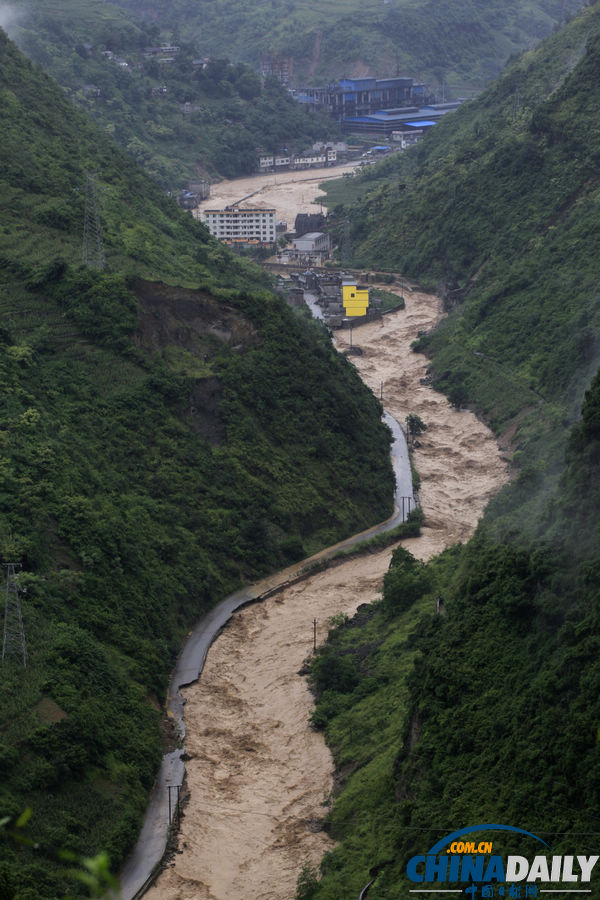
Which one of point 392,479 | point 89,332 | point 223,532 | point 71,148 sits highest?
point 71,148

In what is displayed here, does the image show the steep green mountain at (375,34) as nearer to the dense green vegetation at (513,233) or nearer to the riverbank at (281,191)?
the riverbank at (281,191)

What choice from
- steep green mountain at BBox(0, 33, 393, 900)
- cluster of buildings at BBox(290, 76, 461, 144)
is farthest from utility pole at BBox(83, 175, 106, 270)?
cluster of buildings at BBox(290, 76, 461, 144)

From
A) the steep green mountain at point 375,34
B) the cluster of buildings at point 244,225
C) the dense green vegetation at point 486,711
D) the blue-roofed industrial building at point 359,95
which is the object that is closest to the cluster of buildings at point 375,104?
the blue-roofed industrial building at point 359,95

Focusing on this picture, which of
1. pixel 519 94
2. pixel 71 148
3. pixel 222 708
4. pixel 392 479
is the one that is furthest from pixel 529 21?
pixel 222 708

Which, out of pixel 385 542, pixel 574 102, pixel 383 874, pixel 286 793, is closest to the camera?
pixel 383 874

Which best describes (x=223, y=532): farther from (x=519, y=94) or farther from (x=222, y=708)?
(x=519, y=94)

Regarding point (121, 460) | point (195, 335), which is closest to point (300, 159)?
point (195, 335)

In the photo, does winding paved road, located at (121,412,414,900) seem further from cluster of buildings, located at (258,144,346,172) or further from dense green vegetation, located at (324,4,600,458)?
cluster of buildings, located at (258,144,346,172)

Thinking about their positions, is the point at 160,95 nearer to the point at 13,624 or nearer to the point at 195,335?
the point at 195,335
